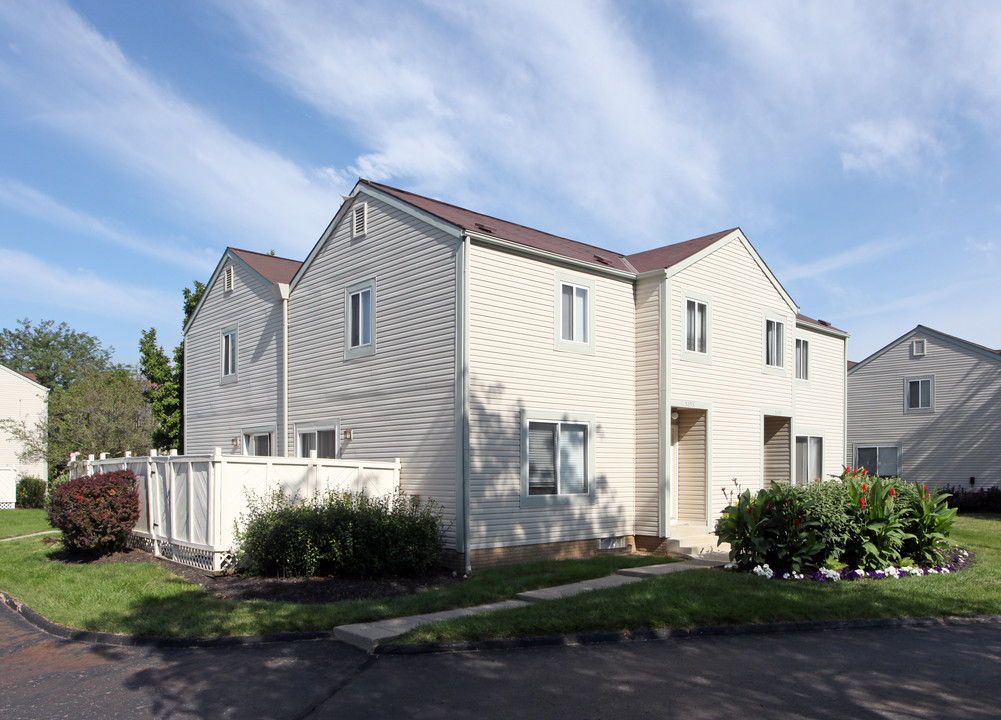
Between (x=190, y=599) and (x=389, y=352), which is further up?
(x=389, y=352)

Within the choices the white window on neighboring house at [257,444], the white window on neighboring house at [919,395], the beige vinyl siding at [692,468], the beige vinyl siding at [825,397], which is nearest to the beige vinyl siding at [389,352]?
the white window on neighboring house at [257,444]

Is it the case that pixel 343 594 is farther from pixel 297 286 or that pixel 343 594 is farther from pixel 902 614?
pixel 297 286

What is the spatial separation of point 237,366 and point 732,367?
12.6m

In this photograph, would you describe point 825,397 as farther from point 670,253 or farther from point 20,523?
point 20,523

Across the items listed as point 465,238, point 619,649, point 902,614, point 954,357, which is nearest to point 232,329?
point 465,238

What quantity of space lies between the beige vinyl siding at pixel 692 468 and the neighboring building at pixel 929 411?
17.6 metres

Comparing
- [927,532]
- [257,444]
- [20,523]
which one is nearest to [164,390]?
[20,523]

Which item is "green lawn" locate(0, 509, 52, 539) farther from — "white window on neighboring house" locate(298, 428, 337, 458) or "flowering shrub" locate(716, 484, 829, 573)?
"flowering shrub" locate(716, 484, 829, 573)

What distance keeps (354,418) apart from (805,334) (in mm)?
13403

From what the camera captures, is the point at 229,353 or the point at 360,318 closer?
the point at 360,318

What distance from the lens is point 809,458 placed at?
22359mm

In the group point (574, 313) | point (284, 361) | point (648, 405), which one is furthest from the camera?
point (284, 361)

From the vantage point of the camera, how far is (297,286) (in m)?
18.6

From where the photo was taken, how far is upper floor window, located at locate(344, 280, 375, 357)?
630 inches
